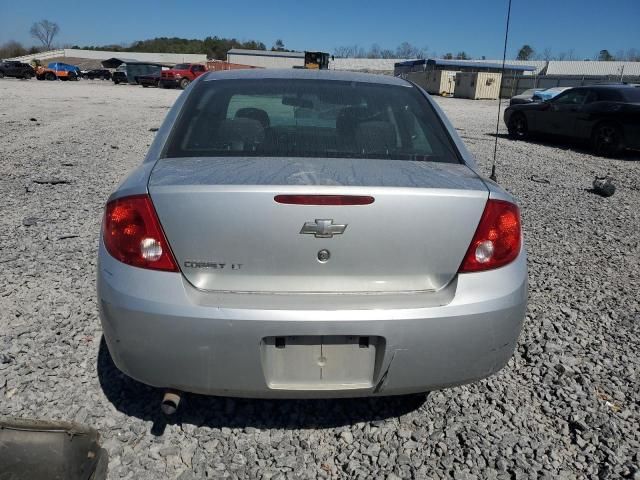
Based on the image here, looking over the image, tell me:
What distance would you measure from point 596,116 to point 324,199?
11265 millimetres

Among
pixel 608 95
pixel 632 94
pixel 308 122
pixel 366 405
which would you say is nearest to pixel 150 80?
pixel 608 95

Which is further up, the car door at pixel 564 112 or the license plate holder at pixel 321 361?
the car door at pixel 564 112

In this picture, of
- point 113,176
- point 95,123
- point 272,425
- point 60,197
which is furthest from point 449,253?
point 95,123

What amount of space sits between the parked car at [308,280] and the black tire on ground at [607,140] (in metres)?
10.4

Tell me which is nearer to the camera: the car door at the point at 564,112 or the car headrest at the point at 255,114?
the car headrest at the point at 255,114

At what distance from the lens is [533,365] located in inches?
114

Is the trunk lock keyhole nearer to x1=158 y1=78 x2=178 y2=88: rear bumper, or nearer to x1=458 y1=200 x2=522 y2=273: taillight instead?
x1=458 y1=200 x2=522 y2=273: taillight

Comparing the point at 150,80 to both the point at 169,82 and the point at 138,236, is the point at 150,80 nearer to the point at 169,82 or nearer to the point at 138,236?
the point at 169,82

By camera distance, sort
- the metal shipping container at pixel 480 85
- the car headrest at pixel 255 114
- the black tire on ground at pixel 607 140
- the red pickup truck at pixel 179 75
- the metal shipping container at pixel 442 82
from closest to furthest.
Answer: the car headrest at pixel 255 114 → the black tire on ground at pixel 607 140 → the red pickup truck at pixel 179 75 → the metal shipping container at pixel 480 85 → the metal shipping container at pixel 442 82

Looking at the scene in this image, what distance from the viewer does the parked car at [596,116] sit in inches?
413

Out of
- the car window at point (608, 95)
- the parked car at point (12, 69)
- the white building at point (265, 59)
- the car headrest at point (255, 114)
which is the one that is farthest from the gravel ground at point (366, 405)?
the white building at point (265, 59)

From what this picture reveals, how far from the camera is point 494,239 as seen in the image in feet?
6.55

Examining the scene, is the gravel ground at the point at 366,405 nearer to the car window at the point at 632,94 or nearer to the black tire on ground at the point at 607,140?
the black tire on ground at the point at 607,140

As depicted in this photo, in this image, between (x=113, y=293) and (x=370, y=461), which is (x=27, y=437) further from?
(x=370, y=461)
